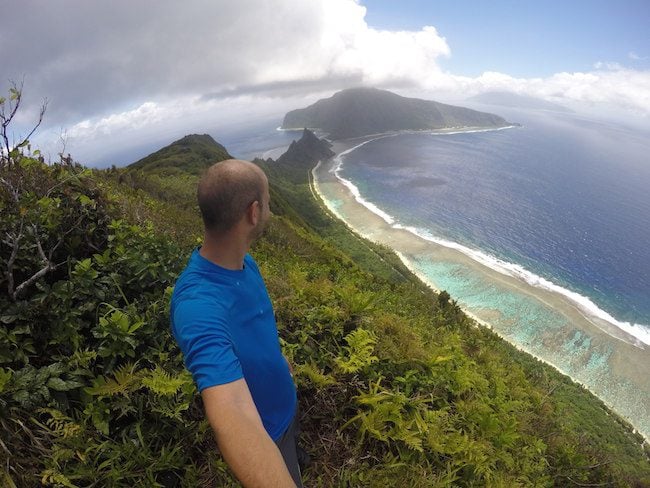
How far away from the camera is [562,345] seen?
37000 mm

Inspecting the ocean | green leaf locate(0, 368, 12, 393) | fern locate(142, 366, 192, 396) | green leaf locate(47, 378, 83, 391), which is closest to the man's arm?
fern locate(142, 366, 192, 396)

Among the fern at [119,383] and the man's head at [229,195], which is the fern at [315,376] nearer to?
the fern at [119,383]

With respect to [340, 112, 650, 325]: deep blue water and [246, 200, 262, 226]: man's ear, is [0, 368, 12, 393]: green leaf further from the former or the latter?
[340, 112, 650, 325]: deep blue water

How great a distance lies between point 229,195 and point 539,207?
109075 mm

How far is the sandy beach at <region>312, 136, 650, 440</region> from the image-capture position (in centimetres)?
3262

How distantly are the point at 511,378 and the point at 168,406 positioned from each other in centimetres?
1000

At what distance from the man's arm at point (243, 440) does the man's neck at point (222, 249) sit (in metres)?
0.82

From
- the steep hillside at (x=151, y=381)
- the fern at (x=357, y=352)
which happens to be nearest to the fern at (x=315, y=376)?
the steep hillside at (x=151, y=381)

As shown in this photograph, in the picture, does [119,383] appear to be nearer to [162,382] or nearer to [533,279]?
[162,382]

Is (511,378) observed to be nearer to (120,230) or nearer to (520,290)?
(120,230)

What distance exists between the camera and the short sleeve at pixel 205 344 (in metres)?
1.71

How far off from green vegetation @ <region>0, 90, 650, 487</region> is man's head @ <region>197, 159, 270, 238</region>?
6.69ft

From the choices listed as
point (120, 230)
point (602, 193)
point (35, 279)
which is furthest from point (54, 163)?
point (602, 193)

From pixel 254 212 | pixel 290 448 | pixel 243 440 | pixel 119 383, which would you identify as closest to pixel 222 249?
pixel 254 212
